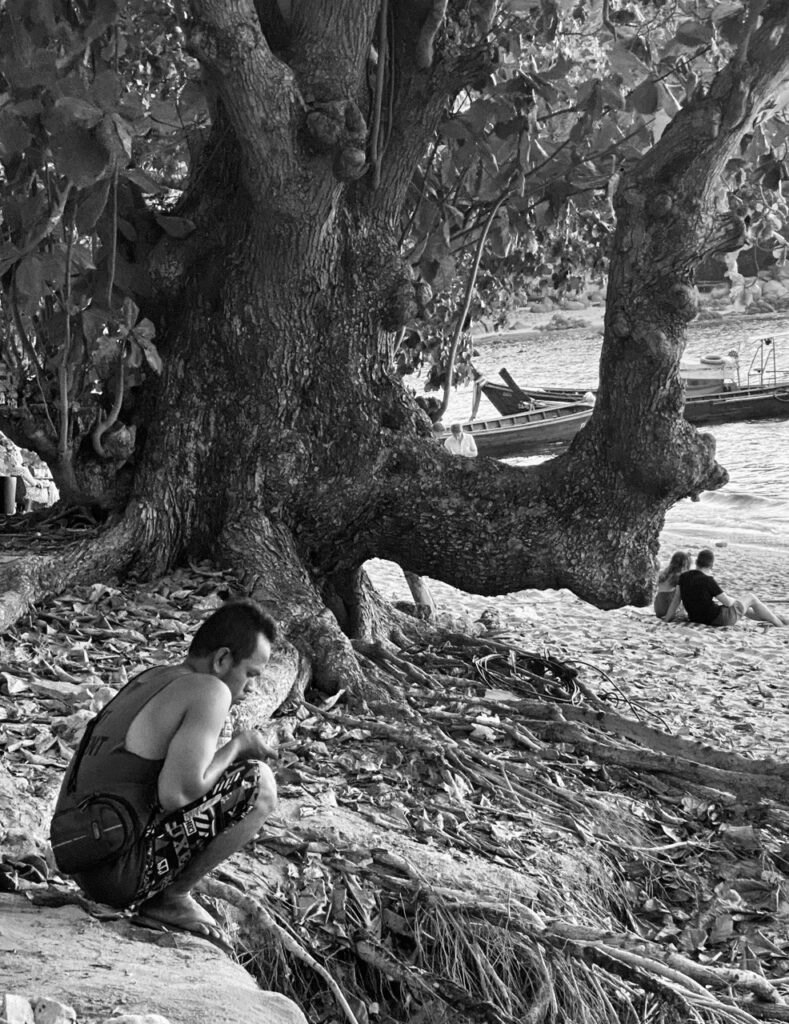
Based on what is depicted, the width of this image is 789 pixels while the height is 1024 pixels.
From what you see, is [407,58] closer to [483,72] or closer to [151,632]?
[483,72]

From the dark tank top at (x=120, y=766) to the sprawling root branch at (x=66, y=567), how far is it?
1.89 metres

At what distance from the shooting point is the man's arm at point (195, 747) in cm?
280

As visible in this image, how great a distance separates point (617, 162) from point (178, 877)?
4966 mm

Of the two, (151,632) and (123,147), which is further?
(151,632)

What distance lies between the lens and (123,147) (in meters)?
4.43

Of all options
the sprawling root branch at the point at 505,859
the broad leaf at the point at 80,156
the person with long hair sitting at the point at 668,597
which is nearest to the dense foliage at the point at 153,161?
the broad leaf at the point at 80,156

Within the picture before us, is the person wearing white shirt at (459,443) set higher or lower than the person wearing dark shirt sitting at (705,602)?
higher

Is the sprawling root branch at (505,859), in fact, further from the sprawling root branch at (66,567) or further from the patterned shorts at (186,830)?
→ the sprawling root branch at (66,567)

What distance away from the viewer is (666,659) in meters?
7.72

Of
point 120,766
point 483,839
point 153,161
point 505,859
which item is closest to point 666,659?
point 483,839

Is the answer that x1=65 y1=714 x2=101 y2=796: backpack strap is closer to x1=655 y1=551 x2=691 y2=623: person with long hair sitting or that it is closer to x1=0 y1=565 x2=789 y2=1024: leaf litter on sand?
x1=0 y1=565 x2=789 y2=1024: leaf litter on sand

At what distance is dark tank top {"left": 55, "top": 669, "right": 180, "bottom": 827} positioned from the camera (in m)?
2.84

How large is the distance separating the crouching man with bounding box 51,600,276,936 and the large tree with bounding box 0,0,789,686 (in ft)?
7.00

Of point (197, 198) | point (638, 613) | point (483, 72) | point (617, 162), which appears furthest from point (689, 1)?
point (638, 613)
